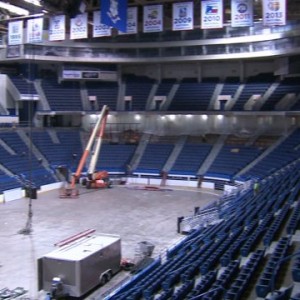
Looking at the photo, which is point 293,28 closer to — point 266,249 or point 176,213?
point 176,213

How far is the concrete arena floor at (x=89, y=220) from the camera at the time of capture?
18219mm

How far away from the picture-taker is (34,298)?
14.7 meters

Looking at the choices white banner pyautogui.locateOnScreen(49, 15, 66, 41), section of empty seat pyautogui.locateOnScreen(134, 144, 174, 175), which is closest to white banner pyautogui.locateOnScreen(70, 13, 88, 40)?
white banner pyautogui.locateOnScreen(49, 15, 66, 41)

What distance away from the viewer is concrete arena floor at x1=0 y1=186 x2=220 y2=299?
18219mm

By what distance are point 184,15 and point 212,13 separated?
160cm

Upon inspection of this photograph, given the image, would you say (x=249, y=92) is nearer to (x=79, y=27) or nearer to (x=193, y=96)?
(x=193, y=96)

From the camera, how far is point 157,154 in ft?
143

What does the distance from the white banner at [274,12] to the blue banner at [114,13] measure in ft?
22.4

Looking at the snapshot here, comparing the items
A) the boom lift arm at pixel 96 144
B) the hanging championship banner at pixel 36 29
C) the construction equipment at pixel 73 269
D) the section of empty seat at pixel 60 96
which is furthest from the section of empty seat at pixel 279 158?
the construction equipment at pixel 73 269

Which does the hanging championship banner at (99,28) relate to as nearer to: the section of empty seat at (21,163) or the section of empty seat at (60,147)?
the section of empty seat at (21,163)

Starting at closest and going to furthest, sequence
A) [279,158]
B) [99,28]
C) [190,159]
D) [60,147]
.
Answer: [99,28]
[279,158]
[190,159]
[60,147]

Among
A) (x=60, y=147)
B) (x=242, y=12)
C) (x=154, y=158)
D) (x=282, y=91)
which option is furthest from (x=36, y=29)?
(x=282, y=91)

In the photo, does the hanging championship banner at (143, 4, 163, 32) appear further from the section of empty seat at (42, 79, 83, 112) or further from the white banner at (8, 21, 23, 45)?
the section of empty seat at (42, 79, 83, 112)

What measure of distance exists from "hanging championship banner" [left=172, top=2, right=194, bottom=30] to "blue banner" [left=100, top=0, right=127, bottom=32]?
3.53 metres
